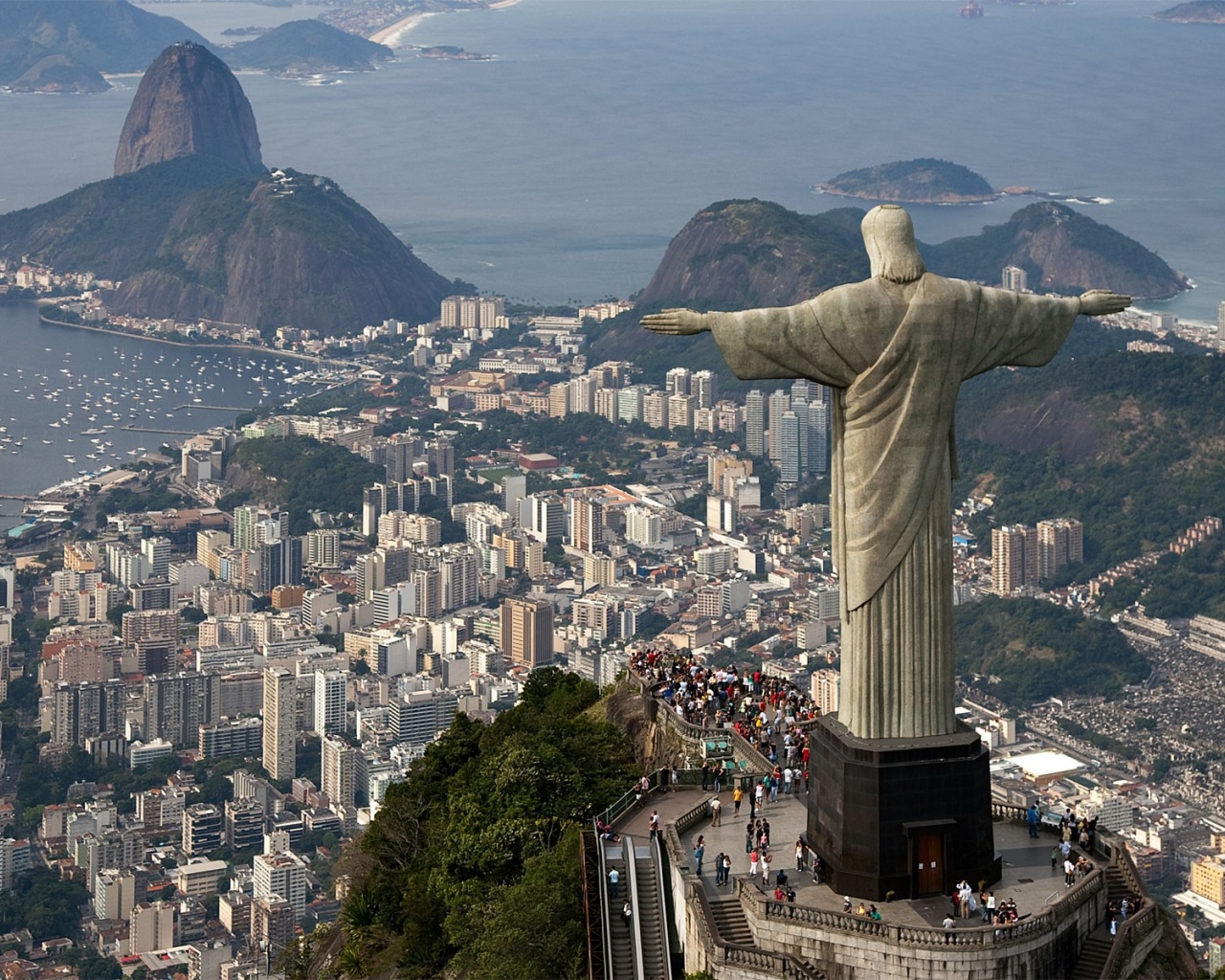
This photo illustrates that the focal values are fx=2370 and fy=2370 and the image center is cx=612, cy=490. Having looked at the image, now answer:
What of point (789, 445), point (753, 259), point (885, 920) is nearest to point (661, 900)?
point (885, 920)

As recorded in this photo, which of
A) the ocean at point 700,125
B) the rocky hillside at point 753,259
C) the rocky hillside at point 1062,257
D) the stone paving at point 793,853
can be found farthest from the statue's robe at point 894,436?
the ocean at point 700,125

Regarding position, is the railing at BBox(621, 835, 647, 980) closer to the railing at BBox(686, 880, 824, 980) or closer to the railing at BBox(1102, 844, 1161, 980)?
the railing at BBox(686, 880, 824, 980)

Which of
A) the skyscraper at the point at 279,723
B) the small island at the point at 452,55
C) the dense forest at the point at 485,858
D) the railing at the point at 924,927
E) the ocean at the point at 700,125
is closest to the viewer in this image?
the railing at the point at 924,927

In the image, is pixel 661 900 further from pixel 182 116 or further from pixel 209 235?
pixel 182 116

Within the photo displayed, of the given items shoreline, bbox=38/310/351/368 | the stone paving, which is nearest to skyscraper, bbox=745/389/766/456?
shoreline, bbox=38/310/351/368

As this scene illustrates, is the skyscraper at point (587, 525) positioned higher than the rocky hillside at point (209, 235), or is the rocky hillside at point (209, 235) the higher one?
the rocky hillside at point (209, 235)

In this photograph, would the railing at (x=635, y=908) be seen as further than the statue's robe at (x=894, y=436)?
No

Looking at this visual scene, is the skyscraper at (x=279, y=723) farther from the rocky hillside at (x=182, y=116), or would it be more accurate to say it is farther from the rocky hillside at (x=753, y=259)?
the rocky hillside at (x=182, y=116)
